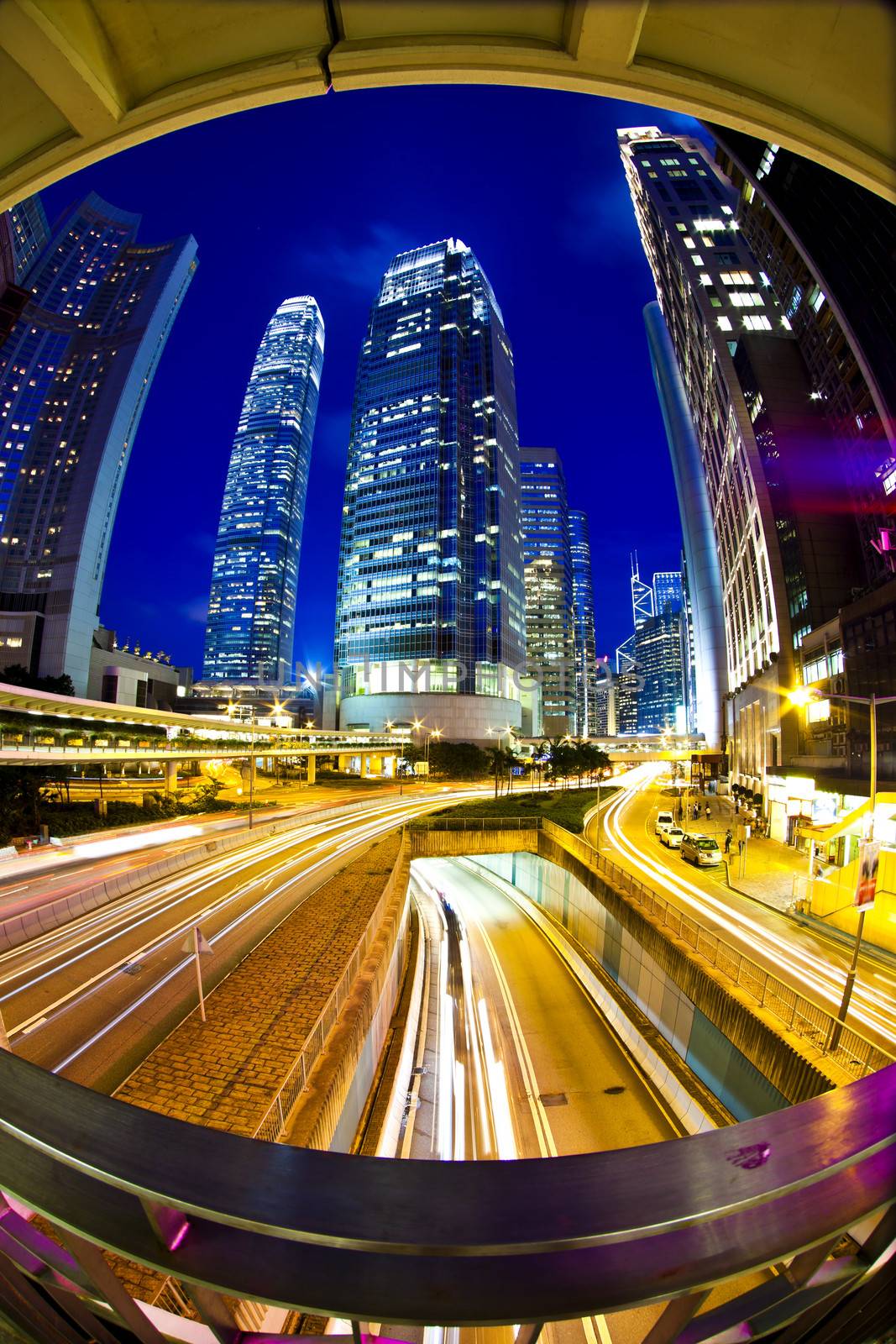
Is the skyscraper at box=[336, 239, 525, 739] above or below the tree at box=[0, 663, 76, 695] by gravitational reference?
above

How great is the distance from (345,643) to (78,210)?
378ft

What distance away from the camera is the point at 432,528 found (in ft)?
355

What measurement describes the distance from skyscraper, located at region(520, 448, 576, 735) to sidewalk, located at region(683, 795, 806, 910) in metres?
133

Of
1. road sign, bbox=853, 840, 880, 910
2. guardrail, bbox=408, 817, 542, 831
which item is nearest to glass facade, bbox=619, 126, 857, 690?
guardrail, bbox=408, 817, 542, 831

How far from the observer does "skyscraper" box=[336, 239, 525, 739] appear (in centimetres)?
10525

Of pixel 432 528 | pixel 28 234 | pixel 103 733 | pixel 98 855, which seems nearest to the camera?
pixel 98 855

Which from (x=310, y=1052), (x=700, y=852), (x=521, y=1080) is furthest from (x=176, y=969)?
(x=700, y=852)

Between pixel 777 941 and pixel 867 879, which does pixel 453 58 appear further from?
pixel 777 941

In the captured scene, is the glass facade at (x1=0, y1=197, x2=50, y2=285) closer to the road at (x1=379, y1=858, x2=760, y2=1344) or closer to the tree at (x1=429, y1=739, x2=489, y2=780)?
the tree at (x1=429, y1=739, x2=489, y2=780)

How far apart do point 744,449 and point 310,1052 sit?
226 ft

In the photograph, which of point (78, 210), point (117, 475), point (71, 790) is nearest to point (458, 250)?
point (78, 210)

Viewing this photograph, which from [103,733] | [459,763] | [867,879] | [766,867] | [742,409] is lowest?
[459,763]

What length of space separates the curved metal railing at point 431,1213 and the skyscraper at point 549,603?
171 m

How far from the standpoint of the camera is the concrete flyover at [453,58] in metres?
3.00
